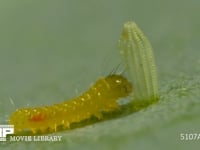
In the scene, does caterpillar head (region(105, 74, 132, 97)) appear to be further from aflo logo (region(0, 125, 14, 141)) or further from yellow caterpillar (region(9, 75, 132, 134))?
aflo logo (region(0, 125, 14, 141))

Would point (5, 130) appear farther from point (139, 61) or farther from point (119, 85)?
point (139, 61)

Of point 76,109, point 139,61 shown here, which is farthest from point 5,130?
point 139,61

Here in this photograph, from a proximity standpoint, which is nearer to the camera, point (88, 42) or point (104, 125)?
point (104, 125)

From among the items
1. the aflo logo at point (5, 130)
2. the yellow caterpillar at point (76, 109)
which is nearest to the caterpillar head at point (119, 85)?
the yellow caterpillar at point (76, 109)

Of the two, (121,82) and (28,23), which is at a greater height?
(28,23)

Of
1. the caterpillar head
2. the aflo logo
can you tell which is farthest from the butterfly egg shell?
the aflo logo

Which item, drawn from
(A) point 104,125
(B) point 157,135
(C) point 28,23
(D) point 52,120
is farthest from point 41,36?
(B) point 157,135

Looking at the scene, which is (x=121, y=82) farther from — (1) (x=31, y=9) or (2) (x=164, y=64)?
(1) (x=31, y=9)

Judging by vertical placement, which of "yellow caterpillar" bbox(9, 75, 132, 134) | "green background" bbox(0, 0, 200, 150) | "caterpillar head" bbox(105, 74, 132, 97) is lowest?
"yellow caterpillar" bbox(9, 75, 132, 134)
